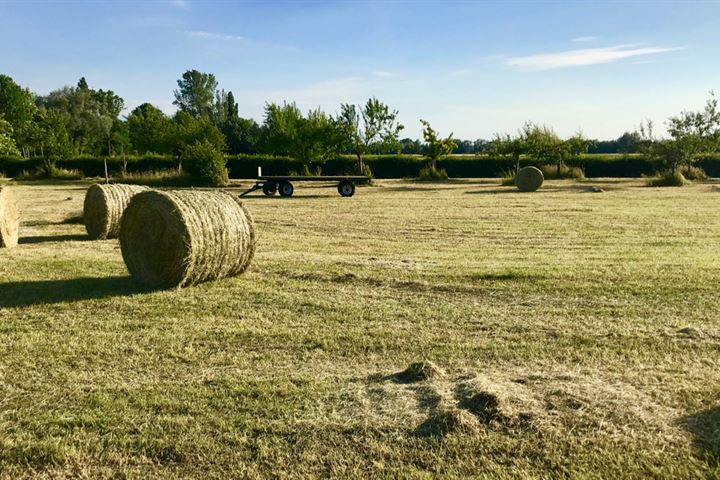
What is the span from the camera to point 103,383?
15.6 ft

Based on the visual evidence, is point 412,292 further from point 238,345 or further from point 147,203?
point 147,203

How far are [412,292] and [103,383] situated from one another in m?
4.03

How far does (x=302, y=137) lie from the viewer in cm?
4091

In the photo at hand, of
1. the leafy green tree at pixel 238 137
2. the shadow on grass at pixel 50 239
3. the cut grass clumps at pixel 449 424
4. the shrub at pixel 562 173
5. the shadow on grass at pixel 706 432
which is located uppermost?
the leafy green tree at pixel 238 137

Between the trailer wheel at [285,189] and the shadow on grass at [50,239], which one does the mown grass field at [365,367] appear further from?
the trailer wheel at [285,189]

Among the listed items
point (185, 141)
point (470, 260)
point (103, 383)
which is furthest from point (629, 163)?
point (103, 383)

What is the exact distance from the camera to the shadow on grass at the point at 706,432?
141 inches

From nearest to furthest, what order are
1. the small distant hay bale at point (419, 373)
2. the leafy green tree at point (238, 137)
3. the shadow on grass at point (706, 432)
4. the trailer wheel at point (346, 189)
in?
the shadow on grass at point (706, 432), the small distant hay bale at point (419, 373), the trailer wheel at point (346, 189), the leafy green tree at point (238, 137)

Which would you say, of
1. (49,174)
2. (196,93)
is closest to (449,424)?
(49,174)

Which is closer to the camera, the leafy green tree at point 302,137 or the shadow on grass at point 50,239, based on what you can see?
the shadow on grass at point 50,239

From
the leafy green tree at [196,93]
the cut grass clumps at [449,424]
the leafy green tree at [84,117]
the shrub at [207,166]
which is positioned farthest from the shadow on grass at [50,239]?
the leafy green tree at [196,93]

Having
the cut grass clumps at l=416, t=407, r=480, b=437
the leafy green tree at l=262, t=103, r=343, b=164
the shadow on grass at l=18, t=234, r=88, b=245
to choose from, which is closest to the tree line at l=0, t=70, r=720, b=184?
the leafy green tree at l=262, t=103, r=343, b=164

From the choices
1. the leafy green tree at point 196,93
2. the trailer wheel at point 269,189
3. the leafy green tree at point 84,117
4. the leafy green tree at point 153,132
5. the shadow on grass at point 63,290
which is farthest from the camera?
the leafy green tree at point 196,93

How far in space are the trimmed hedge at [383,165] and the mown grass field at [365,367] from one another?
3580cm
